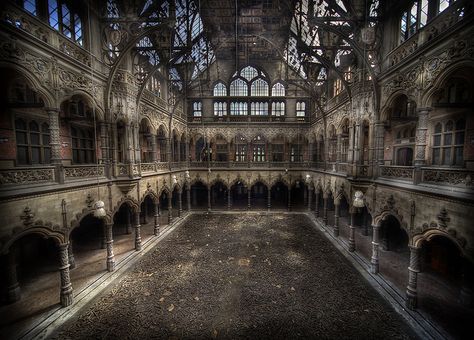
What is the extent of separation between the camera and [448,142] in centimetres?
915

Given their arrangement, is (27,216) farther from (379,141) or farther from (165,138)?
(379,141)

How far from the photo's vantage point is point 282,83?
23609 millimetres

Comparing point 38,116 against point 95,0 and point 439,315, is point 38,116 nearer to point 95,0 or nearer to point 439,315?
point 95,0

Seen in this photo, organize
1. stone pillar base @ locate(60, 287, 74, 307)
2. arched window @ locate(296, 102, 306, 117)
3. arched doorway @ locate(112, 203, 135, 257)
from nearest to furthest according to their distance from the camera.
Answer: stone pillar base @ locate(60, 287, 74, 307), arched doorway @ locate(112, 203, 135, 257), arched window @ locate(296, 102, 306, 117)

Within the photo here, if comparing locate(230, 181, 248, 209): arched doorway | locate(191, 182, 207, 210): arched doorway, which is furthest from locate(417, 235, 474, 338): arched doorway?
locate(191, 182, 207, 210): arched doorway

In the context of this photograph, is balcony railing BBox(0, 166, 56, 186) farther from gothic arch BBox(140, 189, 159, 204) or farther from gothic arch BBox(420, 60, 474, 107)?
gothic arch BBox(420, 60, 474, 107)

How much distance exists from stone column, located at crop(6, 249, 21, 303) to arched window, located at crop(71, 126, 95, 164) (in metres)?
5.57

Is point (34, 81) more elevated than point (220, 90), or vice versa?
point (220, 90)

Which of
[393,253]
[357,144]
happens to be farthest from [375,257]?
[357,144]

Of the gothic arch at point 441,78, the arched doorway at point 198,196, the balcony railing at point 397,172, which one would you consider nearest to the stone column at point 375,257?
the balcony railing at point 397,172

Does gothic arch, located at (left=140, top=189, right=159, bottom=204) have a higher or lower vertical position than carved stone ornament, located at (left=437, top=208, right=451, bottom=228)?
lower

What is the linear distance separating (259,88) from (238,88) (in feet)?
8.55

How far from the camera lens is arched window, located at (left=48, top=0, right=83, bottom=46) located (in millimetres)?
8275

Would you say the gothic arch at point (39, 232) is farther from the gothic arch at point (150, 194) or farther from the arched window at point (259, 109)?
the arched window at point (259, 109)
